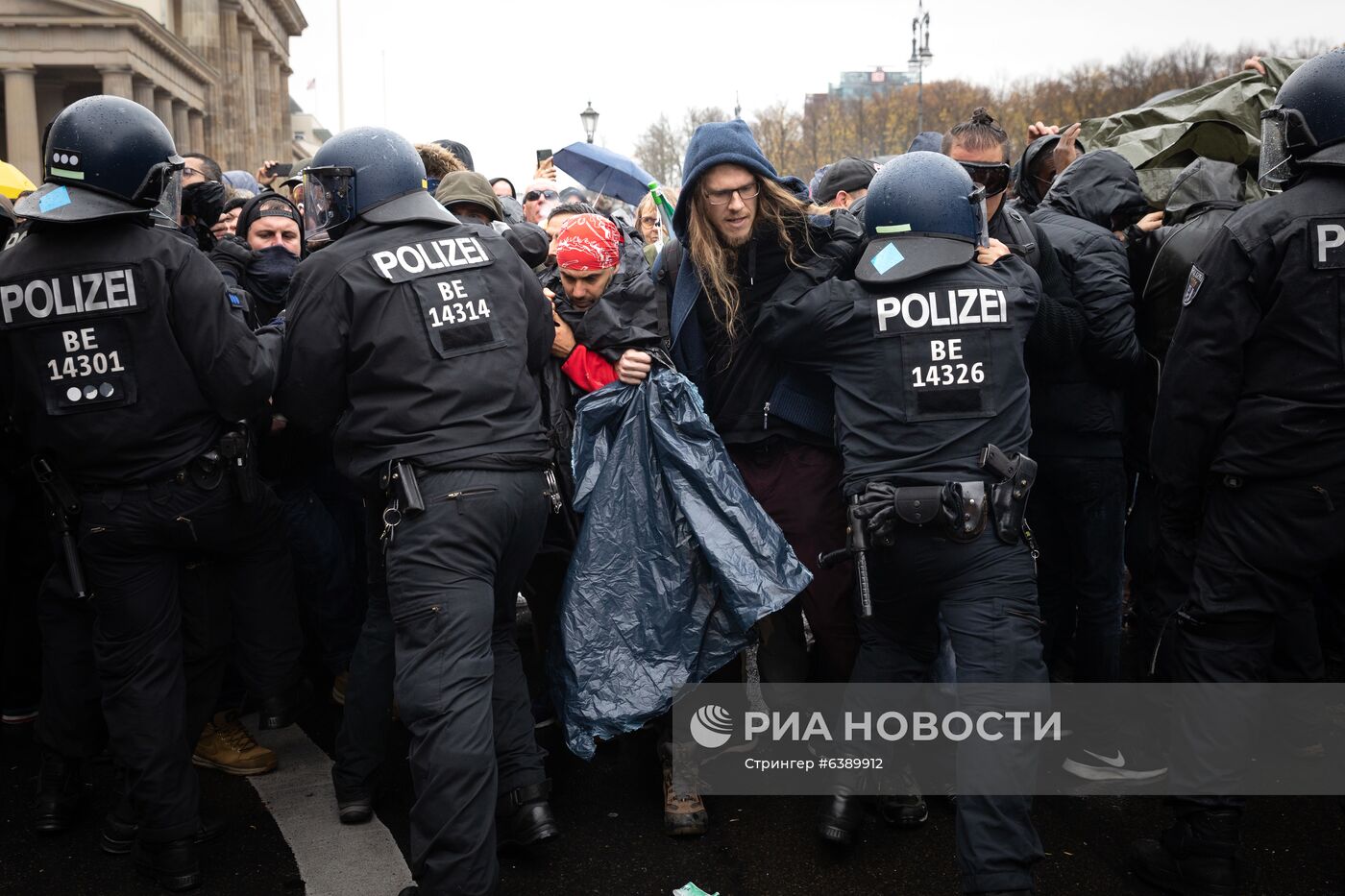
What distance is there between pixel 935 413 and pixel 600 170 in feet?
18.7

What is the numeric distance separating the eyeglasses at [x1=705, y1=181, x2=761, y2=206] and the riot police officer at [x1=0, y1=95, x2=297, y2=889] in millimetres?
1537

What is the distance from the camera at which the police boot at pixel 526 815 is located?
3447 millimetres

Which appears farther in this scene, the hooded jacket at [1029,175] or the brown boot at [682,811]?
the hooded jacket at [1029,175]

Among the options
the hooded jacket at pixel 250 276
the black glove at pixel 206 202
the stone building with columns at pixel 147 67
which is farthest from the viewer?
the stone building with columns at pixel 147 67

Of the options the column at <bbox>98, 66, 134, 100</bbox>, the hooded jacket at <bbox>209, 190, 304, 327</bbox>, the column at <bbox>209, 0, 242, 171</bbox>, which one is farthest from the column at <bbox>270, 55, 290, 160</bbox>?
the hooded jacket at <bbox>209, 190, 304, 327</bbox>

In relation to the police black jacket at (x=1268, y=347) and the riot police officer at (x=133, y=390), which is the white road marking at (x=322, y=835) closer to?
the riot police officer at (x=133, y=390)

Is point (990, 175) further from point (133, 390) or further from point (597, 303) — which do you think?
point (133, 390)

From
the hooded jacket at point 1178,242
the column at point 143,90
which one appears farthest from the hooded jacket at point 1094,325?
the column at point 143,90

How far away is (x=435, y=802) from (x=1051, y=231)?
9.81 ft

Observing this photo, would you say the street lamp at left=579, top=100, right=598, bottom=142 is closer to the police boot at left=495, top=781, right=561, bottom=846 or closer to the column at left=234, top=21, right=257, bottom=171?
the police boot at left=495, top=781, right=561, bottom=846

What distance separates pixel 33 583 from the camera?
429 cm

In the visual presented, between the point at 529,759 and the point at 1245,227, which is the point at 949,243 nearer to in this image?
the point at 1245,227

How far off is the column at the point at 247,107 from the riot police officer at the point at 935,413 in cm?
4598

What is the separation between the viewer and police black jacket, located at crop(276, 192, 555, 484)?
3.20 metres
